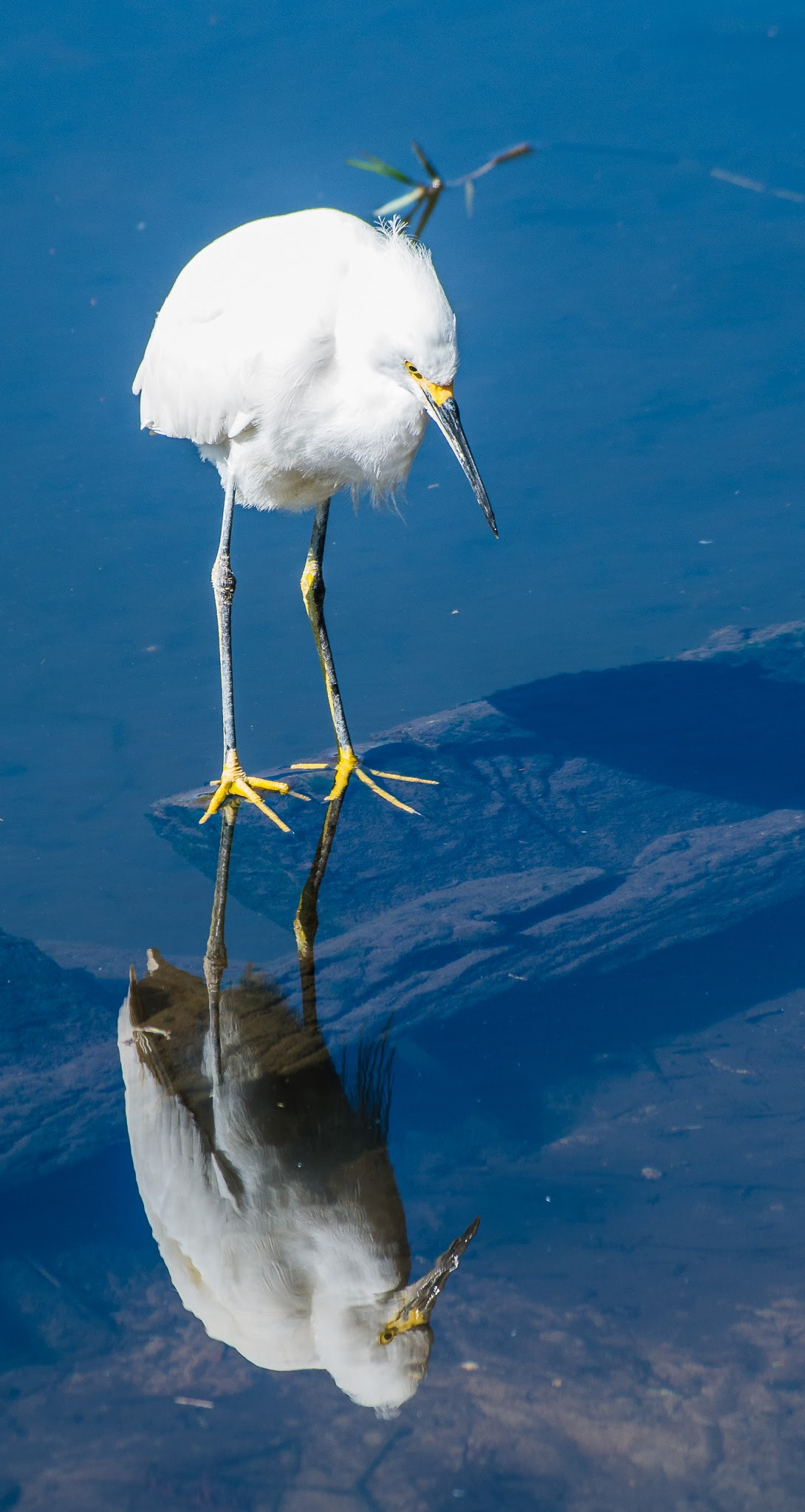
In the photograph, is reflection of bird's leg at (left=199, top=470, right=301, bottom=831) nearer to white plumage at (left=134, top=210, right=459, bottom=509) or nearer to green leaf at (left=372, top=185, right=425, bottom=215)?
white plumage at (left=134, top=210, right=459, bottom=509)

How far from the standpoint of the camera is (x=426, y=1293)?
2059 mm

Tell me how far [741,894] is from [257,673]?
1735 mm

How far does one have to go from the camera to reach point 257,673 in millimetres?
4141

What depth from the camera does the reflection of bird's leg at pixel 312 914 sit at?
107 inches

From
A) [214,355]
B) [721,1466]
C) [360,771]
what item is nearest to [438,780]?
[360,771]

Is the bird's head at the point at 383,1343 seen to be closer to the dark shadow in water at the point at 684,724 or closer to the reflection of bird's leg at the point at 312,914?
the reflection of bird's leg at the point at 312,914

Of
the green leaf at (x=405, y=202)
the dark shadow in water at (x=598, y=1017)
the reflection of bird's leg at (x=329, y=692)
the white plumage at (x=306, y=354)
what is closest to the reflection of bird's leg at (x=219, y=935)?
the reflection of bird's leg at (x=329, y=692)

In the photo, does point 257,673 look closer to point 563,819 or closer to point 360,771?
point 360,771

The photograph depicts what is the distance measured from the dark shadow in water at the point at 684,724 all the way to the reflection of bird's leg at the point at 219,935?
0.87 m

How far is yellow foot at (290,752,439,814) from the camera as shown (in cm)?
345

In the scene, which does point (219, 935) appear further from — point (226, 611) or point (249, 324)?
point (249, 324)

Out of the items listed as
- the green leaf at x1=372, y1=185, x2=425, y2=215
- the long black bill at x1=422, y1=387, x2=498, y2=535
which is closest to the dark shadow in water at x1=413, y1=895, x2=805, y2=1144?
the long black bill at x1=422, y1=387, x2=498, y2=535

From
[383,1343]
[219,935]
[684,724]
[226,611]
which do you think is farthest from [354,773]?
[383,1343]

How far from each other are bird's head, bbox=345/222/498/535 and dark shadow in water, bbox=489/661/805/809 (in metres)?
0.94
